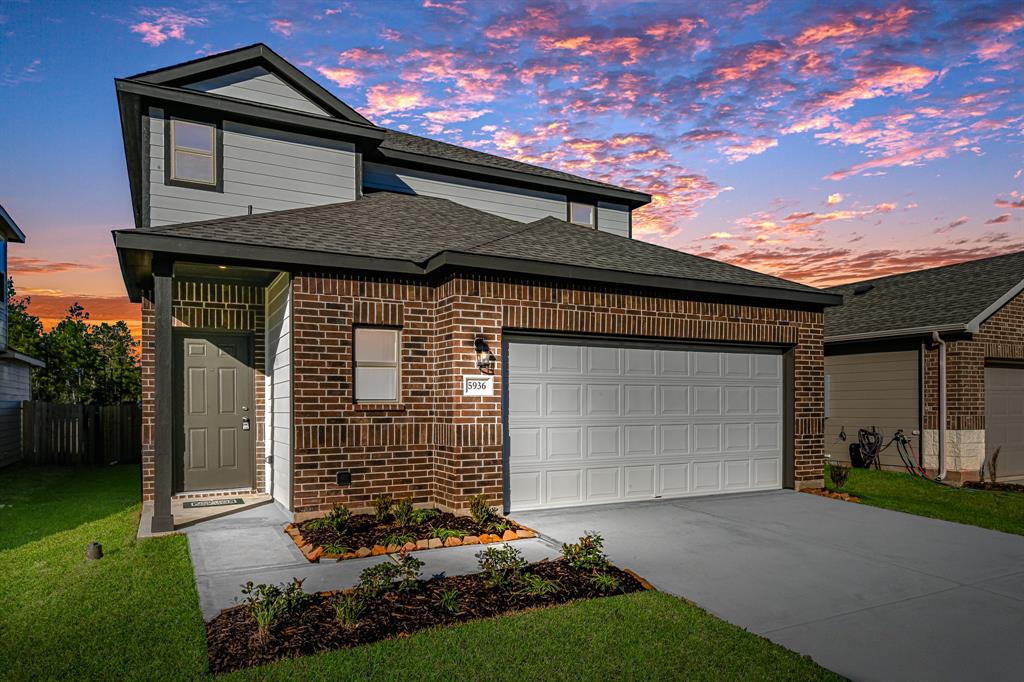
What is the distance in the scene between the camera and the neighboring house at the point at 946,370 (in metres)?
13.9

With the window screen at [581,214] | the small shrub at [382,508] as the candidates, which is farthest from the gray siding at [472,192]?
the small shrub at [382,508]

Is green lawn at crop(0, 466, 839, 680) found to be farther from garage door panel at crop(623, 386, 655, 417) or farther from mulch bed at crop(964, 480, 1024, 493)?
mulch bed at crop(964, 480, 1024, 493)

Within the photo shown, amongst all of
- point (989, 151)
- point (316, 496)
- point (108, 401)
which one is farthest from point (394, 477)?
point (108, 401)

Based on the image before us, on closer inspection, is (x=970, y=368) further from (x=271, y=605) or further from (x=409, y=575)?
(x=271, y=605)

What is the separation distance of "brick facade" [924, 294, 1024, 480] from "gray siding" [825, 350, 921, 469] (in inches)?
13.2

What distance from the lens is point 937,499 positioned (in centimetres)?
1136

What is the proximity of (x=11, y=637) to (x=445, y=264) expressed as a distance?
5586 millimetres

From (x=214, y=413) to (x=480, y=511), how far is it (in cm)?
526

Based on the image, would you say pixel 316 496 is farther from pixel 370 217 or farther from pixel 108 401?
pixel 108 401

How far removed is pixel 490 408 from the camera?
28.3 feet

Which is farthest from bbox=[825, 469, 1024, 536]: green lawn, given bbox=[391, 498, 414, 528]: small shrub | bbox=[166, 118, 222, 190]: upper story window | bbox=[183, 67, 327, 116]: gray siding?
bbox=[166, 118, 222, 190]: upper story window

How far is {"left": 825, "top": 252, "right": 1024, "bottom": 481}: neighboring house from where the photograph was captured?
1390 cm

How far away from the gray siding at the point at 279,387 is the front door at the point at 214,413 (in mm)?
465

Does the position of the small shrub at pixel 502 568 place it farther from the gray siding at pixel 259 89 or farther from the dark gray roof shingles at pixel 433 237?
the gray siding at pixel 259 89
